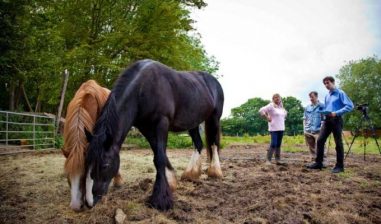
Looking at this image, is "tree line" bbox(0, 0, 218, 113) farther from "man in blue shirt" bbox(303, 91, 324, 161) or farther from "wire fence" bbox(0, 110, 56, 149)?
"man in blue shirt" bbox(303, 91, 324, 161)

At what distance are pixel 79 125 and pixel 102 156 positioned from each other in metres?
0.56

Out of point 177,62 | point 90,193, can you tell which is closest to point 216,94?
point 90,193

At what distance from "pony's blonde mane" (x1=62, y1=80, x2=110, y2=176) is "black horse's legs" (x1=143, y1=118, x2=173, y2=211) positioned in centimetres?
74

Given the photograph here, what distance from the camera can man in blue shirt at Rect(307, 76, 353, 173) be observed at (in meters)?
6.45

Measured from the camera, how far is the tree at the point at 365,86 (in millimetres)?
43250

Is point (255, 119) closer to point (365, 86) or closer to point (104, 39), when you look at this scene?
point (365, 86)

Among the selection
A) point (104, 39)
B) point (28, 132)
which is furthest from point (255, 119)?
point (28, 132)

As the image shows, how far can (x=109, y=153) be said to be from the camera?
11.1ft

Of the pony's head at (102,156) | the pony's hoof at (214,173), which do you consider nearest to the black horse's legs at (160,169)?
the pony's head at (102,156)

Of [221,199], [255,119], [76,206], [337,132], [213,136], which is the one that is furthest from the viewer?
[255,119]

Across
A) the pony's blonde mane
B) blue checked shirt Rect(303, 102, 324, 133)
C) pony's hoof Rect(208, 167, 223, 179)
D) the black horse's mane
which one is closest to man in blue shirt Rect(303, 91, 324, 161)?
blue checked shirt Rect(303, 102, 324, 133)

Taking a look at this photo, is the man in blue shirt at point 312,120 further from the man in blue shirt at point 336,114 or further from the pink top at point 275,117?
the man in blue shirt at point 336,114

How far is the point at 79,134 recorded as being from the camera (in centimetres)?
350

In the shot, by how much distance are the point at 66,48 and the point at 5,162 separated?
29.0ft
